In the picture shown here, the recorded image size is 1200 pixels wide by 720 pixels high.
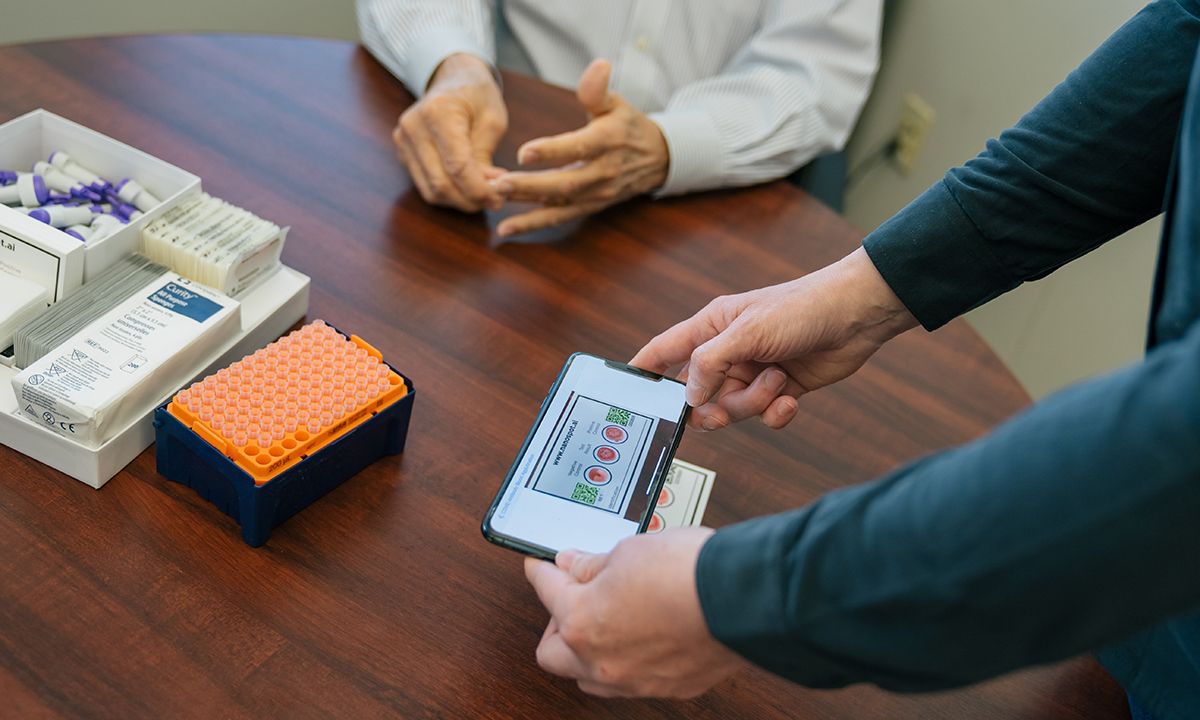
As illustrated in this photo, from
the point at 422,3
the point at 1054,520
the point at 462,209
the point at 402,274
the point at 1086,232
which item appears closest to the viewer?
the point at 1054,520

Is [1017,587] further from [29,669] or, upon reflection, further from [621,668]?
[29,669]

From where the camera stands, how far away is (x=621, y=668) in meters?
0.51

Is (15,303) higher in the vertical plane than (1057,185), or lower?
lower

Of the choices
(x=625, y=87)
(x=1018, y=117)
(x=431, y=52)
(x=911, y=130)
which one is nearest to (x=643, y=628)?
(x=431, y=52)

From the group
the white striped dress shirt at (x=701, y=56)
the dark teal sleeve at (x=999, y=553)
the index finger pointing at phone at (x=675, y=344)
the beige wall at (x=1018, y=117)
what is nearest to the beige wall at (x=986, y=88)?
the beige wall at (x=1018, y=117)

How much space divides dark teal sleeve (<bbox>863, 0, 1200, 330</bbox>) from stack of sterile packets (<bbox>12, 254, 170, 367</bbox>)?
62 centimetres

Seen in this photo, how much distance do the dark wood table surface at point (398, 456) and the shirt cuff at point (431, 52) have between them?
0.04 meters

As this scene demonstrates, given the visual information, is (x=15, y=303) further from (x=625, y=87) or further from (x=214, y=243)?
(x=625, y=87)

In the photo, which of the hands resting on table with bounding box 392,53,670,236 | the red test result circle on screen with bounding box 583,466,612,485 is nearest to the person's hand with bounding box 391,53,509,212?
the hands resting on table with bounding box 392,53,670,236

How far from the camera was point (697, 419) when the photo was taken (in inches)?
30.2

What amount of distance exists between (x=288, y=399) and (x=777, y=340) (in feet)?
1.31

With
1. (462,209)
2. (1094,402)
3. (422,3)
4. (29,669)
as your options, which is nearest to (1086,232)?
(1094,402)

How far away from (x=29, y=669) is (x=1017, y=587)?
0.56 metres

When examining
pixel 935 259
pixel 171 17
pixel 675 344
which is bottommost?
pixel 171 17
